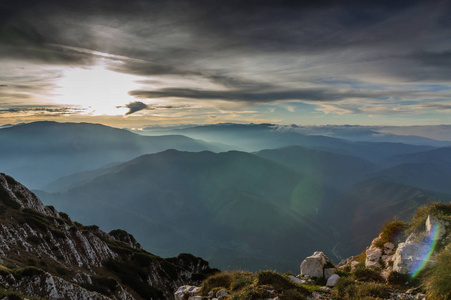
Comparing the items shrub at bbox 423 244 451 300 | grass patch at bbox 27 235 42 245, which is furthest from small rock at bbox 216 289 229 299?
grass patch at bbox 27 235 42 245

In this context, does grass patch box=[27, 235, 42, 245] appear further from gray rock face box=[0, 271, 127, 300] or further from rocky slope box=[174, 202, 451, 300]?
rocky slope box=[174, 202, 451, 300]

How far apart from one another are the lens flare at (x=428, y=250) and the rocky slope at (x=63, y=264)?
33762 millimetres

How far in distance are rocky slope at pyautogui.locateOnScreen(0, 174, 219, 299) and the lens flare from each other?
111ft

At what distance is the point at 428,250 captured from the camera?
18359mm

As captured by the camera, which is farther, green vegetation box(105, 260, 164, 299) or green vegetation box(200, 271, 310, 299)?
green vegetation box(105, 260, 164, 299)

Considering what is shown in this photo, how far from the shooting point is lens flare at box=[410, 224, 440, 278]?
16.7 meters

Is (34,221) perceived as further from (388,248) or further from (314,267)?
(388,248)

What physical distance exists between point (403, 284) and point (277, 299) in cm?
959

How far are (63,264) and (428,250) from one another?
198 ft

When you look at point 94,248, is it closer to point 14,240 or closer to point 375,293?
point 14,240

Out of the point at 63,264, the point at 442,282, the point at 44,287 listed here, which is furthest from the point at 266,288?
the point at 63,264

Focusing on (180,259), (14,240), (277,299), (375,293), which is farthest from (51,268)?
(180,259)

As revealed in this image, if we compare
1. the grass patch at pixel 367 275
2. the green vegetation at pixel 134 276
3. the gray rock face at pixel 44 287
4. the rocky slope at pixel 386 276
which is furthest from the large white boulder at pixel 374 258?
the green vegetation at pixel 134 276

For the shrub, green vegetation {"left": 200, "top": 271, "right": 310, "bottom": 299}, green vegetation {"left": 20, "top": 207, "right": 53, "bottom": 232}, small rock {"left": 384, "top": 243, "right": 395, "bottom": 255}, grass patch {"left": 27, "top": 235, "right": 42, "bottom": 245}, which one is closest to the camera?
the shrub
